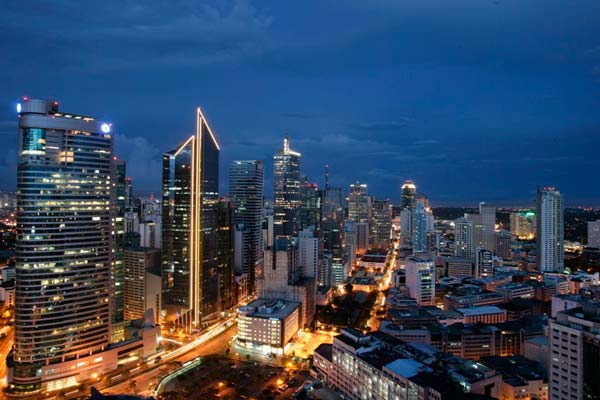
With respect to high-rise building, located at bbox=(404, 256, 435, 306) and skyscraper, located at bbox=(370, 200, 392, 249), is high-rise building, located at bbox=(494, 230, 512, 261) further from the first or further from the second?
high-rise building, located at bbox=(404, 256, 435, 306)

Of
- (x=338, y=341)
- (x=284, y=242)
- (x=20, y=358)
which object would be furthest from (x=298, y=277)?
(x=20, y=358)

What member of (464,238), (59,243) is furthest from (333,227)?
(59,243)

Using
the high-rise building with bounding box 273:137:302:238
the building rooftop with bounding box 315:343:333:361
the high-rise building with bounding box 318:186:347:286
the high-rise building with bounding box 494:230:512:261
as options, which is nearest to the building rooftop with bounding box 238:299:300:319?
the building rooftop with bounding box 315:343:333:361

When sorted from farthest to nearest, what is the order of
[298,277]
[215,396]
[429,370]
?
[298,277]
[215,396]
[429,370]

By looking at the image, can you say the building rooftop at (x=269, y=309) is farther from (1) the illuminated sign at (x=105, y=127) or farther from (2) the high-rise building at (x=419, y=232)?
(2) the high-rise building at (x=419, y=232)

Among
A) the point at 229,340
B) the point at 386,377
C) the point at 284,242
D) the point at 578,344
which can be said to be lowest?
the point at 229,340

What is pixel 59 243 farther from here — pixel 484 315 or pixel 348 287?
pixel 348 287

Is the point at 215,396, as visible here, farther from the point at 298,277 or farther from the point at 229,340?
the point at 298,277
